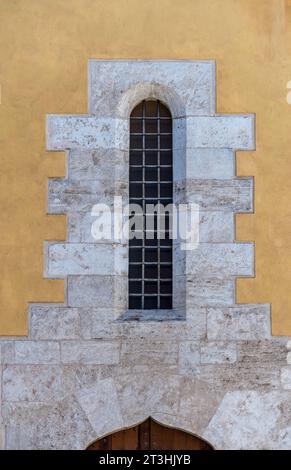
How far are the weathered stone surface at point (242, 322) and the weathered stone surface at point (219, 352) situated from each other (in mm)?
89

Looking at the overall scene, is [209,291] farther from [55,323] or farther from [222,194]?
[55,323]

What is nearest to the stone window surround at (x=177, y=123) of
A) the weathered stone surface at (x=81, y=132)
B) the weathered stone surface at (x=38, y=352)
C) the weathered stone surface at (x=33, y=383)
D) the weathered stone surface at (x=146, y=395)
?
the weathered stone surface at (x=81, y=132)

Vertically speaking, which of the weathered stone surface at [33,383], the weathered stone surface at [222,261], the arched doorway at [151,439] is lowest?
the arched doorway at [151,439]

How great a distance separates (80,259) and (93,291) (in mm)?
262

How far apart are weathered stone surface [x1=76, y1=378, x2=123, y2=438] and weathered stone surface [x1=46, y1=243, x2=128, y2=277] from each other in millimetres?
900

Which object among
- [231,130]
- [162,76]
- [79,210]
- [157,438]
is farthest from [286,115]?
[157,438]

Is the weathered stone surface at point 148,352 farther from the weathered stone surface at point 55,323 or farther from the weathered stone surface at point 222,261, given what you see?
the weathered stone surface at point 222,261

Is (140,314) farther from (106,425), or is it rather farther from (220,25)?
(220,25)

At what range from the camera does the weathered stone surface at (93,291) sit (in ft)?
26.0

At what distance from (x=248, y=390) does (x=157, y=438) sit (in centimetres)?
78

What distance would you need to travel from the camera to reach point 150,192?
8.22m

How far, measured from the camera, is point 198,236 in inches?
316

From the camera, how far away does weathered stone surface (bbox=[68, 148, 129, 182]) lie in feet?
26.5
